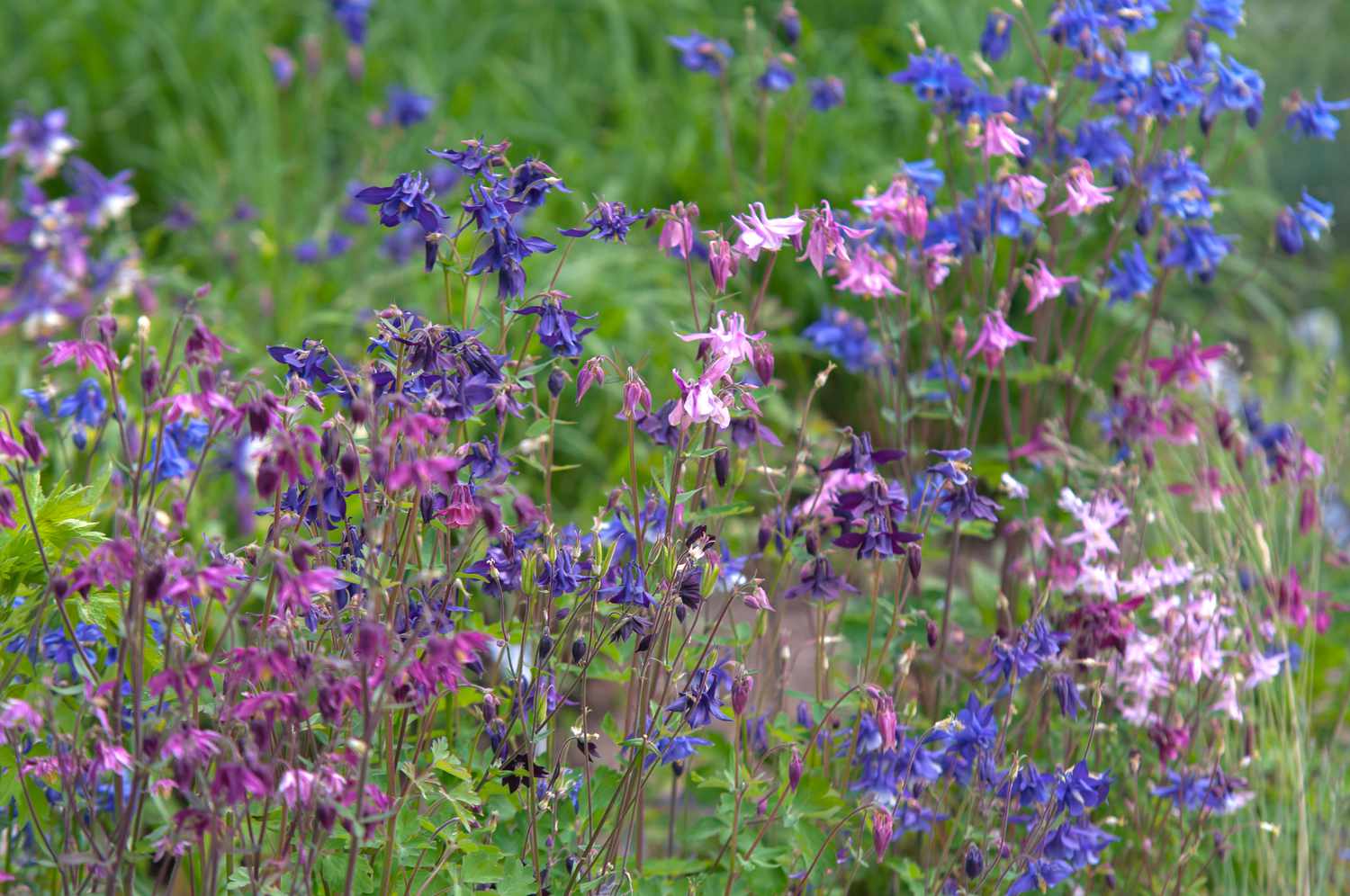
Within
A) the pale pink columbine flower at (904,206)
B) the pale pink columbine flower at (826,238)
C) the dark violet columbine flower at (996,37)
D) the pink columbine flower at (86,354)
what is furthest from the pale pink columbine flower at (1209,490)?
the pink columbine flower at (86,354)

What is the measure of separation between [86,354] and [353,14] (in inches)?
135

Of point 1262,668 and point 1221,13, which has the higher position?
point 1221,13

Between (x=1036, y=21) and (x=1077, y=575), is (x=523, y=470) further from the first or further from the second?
(x=1036, y=21)

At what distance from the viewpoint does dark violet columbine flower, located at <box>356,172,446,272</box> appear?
5.90 feet

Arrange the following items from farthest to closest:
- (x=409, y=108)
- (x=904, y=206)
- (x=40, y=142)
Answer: (x=409, y=108) < (x=40, y=142) < (x=904, y=206)

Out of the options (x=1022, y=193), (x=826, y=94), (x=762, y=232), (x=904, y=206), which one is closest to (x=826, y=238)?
(x=762, y=232)

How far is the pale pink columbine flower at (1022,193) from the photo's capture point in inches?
92.8

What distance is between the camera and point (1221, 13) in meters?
2.75

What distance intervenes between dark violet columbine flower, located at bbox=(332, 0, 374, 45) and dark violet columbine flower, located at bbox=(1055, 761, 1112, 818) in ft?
12.1

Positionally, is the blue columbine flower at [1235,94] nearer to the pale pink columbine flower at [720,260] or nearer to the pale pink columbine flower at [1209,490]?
the pale pink columbine flower at [1209,490]

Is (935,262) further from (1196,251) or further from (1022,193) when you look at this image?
(1196,251)

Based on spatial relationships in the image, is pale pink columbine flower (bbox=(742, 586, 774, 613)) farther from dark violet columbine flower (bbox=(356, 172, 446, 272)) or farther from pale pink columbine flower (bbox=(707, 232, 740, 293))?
dark violet columbine flower (bbox=(356, 172, 446, 272))

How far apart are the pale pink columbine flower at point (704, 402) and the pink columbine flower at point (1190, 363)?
132cm

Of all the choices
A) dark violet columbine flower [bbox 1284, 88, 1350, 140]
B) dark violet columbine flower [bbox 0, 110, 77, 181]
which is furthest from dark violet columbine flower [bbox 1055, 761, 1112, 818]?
dark violet columbine flower [bbox 0, 110, 77, 181]
